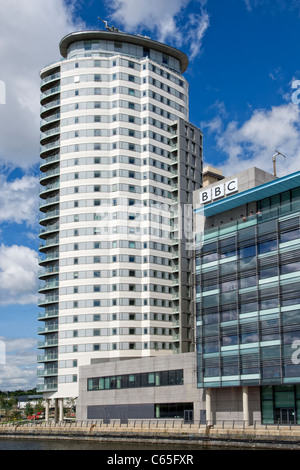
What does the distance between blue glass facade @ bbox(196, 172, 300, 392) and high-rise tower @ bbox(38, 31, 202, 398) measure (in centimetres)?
3672

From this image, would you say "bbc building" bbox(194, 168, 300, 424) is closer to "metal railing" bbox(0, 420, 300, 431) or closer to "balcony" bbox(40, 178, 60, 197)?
"metal railing" bbox(0, 420, 300, 431)

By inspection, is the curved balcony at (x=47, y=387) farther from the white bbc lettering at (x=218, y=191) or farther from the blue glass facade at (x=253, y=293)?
the white bbc lettering at (x=218, y=191)

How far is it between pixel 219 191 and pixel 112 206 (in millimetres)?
39402

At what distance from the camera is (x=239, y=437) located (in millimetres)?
71125

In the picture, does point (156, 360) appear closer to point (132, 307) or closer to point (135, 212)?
point (132, 307)

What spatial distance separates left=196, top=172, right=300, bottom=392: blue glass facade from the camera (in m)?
80.9

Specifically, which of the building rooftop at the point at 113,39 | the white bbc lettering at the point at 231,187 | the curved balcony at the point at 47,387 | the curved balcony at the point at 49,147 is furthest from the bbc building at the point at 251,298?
the building rooftop at the point at 113,39

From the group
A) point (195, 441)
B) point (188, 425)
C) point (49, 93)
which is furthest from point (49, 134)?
point (195, 441)

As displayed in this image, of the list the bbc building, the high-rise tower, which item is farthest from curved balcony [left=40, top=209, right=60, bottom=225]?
the bbc building

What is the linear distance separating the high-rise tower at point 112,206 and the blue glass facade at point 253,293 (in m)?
36.7

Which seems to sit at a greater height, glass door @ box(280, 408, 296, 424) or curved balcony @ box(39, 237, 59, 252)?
curved balcony @ box(39, 237, 59, 252)

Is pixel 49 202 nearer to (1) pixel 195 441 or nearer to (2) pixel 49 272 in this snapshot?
(2) pixel 49 272
